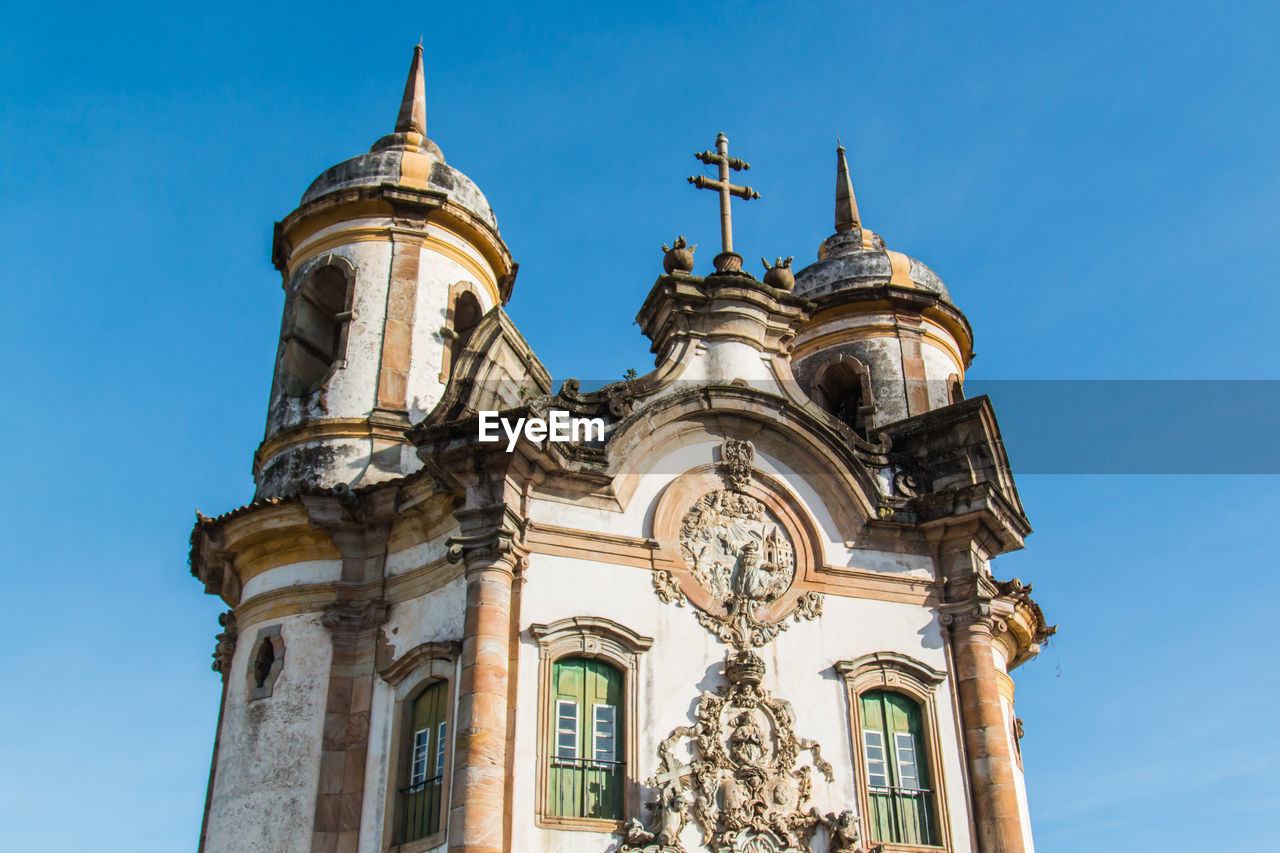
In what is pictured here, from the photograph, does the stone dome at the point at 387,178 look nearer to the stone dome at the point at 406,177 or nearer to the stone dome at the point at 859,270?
the stone dome at the point at 406,177

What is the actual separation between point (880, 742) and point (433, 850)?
5.59 metres

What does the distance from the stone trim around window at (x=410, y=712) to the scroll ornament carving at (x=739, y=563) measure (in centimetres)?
313

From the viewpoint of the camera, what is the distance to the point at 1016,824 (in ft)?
50.9

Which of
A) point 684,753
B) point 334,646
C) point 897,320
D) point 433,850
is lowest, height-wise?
point 433,850

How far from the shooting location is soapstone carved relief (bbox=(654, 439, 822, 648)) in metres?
15.7

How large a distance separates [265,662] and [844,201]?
636 inches

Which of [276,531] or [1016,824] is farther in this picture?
[276,531]

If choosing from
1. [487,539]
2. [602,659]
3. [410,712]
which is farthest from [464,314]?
[602,659]

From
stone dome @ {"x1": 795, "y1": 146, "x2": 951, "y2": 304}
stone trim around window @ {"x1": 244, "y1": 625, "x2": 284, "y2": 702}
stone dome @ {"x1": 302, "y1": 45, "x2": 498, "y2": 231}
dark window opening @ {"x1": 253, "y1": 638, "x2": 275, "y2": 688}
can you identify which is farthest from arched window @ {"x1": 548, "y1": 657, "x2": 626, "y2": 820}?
stone dome @ {"x1": 795, "y1": 146, "x2": 951, "y2": 304}

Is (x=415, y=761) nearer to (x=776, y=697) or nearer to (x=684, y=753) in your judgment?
(x=684, y=753)

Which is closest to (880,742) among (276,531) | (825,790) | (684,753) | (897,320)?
(825,790)

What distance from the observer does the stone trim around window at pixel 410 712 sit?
1410 centimetres

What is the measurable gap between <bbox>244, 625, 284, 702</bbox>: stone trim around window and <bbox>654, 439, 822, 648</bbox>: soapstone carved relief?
4.98 m

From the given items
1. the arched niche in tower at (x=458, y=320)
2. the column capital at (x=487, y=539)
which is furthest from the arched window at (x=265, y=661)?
the arched niche in tower at (x=458, y=320)
